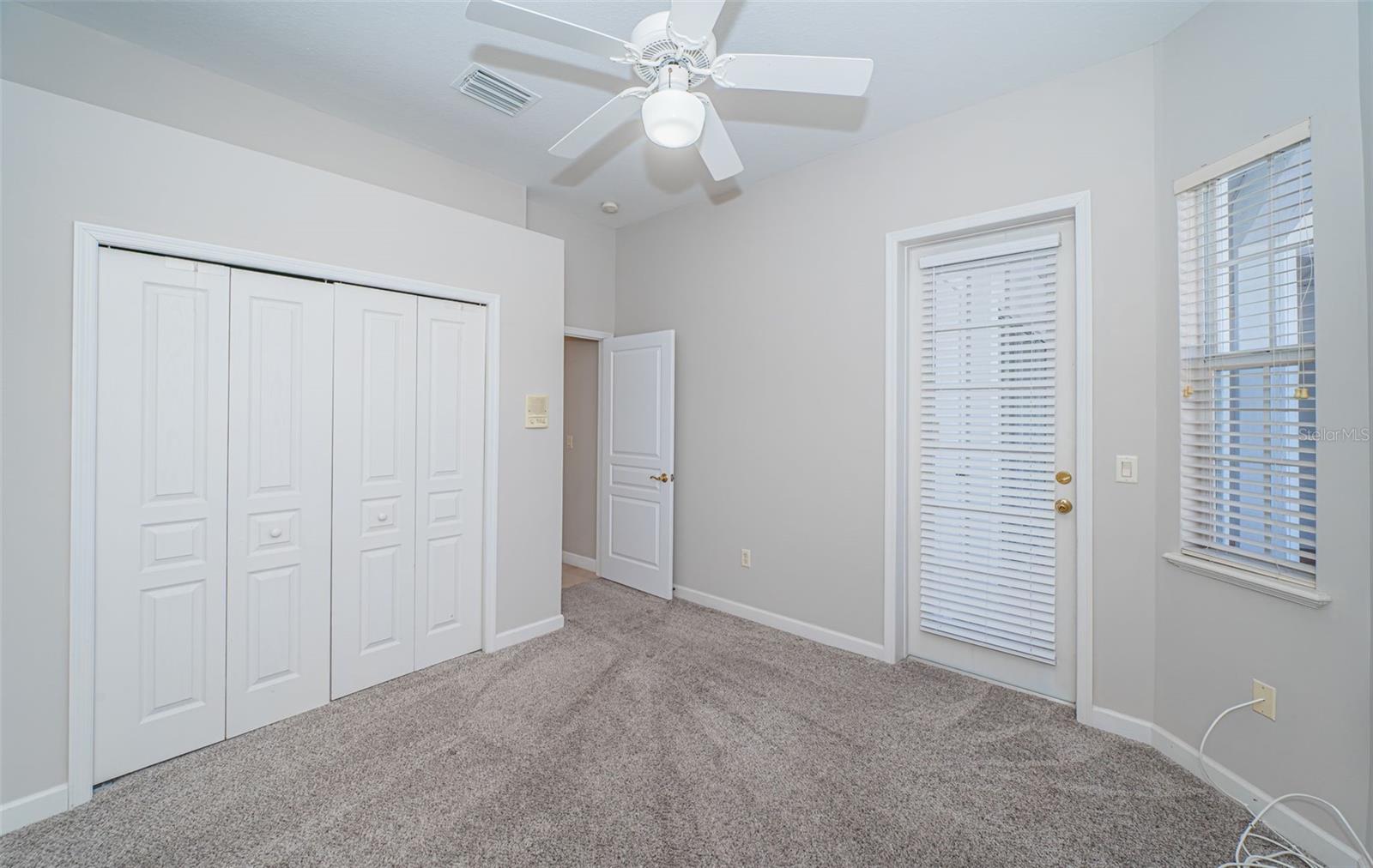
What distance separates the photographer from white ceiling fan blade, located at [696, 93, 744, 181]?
196 cm

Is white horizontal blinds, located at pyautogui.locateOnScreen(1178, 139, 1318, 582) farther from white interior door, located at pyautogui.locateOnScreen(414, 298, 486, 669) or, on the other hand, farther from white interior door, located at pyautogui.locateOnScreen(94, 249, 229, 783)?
white interior door, located at pyautogui.locateOnScreen(94, 249, 229, 783)

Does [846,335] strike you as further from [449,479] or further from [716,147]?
[449,479]

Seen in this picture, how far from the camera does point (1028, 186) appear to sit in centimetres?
264

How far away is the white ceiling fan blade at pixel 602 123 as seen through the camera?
189 centimetres

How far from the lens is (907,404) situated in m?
3.12

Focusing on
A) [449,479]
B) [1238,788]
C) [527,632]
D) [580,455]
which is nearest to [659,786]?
[527,632]

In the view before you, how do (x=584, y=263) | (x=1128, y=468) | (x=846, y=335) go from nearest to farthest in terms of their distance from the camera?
1. (x=1128, y=468)
2. (x=846, y=335)
3. (x=584, y=263)

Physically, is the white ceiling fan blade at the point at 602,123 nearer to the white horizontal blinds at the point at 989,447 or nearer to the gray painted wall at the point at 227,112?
the gray painted wall at the point at 227,112

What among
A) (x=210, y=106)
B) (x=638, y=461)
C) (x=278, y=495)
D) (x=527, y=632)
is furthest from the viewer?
(x=638, y=461)

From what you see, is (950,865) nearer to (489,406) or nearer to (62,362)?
(489,406)

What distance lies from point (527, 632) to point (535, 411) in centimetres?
139

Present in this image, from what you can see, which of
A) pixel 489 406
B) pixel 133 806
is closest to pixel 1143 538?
pixel 489 406

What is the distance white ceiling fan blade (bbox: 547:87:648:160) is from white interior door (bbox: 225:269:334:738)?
1399mm

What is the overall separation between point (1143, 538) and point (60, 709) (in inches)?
169
